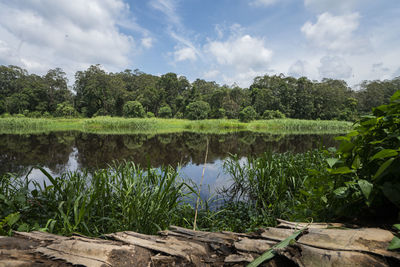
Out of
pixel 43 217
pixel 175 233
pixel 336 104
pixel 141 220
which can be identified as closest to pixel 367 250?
pixel 175 233

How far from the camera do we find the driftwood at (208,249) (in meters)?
0.63

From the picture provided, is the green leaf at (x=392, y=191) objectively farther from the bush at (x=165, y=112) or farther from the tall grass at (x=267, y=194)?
the bush at (x=165, y=112)

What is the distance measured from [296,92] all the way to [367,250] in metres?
38.7

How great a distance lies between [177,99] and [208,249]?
33602 millimetres

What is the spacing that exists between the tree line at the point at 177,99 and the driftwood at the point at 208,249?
27.1 meters

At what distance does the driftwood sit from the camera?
0.63 metres

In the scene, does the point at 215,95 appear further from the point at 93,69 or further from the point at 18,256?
the point at 18,256

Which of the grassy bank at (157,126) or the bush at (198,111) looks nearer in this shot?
the grassy bank at (157,126)

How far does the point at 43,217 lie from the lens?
6.64 ft

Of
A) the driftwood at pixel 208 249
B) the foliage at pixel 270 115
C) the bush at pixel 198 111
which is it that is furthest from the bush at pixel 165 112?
the driftwood at pixel 208 249

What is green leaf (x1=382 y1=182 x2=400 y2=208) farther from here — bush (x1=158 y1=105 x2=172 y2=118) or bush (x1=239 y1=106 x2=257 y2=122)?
bush (x1=158 y1=105 x2=172 y2=118)

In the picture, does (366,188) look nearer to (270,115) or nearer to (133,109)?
(270,115)

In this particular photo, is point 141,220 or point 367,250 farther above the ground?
point 367,250

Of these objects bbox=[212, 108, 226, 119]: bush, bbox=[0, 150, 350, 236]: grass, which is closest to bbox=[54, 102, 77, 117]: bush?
bbox=[212, 108, 226, 119]: bush
